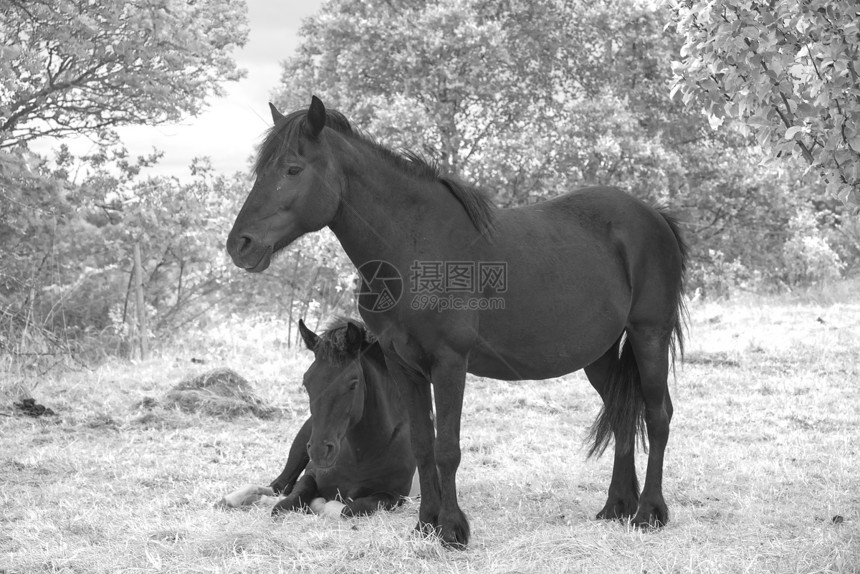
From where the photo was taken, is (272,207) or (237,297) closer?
(272,207)

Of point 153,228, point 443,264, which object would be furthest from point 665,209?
point 153,228

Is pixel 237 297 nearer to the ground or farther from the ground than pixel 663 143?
nearer to the ground

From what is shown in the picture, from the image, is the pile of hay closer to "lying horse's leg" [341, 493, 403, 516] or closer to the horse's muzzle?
"lying horse's leg" [341, 493, 403, 516]

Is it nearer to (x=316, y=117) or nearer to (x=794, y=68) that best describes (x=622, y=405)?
(x=794, y=68)

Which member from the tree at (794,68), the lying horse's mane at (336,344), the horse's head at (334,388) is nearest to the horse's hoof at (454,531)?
the horse's head at (334,388)

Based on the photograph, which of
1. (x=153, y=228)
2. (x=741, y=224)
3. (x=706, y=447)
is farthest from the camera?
(x=741, y=224)

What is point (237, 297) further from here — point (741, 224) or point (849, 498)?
point (849, 498)

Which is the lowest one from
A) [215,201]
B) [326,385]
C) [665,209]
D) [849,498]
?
[849,498]

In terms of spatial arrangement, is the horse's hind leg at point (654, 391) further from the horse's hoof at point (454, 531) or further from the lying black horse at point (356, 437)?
the lying black horse at point (356, 437)

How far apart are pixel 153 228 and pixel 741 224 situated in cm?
1066

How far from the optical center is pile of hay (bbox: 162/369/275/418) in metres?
7.61

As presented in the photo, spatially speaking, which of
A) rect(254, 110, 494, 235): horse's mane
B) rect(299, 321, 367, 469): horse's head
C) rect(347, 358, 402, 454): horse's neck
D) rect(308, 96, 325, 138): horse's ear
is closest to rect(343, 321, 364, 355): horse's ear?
rect(299, 321, 367, 469): horse's head

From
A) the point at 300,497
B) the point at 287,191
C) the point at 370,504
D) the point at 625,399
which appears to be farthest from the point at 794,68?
the point at 300,497

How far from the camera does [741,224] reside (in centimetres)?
1539
